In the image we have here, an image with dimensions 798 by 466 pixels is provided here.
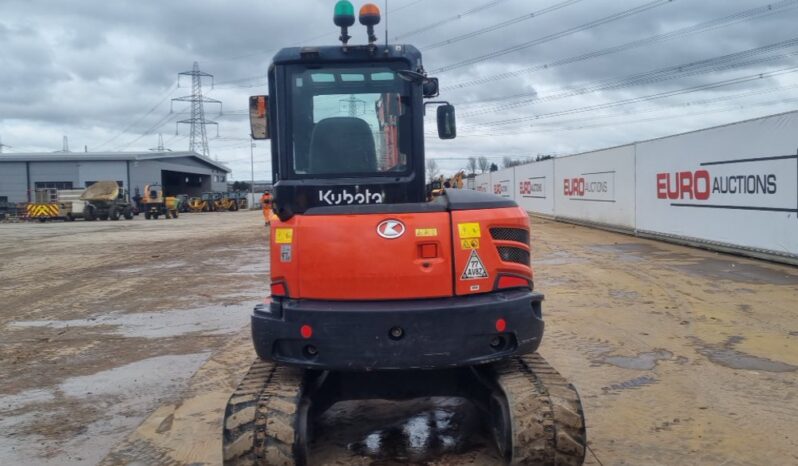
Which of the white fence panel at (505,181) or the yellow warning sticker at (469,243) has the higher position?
the white fence panel at (505,181)

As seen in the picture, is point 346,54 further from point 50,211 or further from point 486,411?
point 50,211

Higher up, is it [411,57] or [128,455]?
[411,57]

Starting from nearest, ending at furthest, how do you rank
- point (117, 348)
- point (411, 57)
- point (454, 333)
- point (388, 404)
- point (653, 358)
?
1. point (454, 333)
2. point (411, 57)
3. point (388, 404)
4. point (653, 358)
5. point (117, 348)

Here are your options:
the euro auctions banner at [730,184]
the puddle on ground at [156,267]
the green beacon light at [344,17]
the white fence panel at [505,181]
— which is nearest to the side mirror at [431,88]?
the green beacon light at [344,17]

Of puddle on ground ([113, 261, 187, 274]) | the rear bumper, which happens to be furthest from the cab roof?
puddle on ground ([113, 261, 187, 274])

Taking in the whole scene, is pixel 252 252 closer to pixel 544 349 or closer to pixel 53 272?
pixel 53 272

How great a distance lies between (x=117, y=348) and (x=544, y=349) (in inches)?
207

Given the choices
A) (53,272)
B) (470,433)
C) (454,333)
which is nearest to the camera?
(454,333)

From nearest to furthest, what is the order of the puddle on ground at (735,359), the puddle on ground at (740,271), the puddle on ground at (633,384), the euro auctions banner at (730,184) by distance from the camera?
the puddle on ground at (633,384) → the puddle on ground at (735,359) → the puddle on ground at (740,271) → the euro auctions banner at (730,184)

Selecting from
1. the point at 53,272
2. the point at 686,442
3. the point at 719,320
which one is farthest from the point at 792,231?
the point at 53,272

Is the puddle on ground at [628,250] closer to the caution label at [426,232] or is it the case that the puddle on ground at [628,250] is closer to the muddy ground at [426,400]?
the muddy ground at [426,400]

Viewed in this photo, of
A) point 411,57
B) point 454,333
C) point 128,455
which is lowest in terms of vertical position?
point 128,455

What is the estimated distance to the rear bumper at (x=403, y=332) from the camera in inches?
165

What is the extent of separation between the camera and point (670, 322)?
29.8ft
